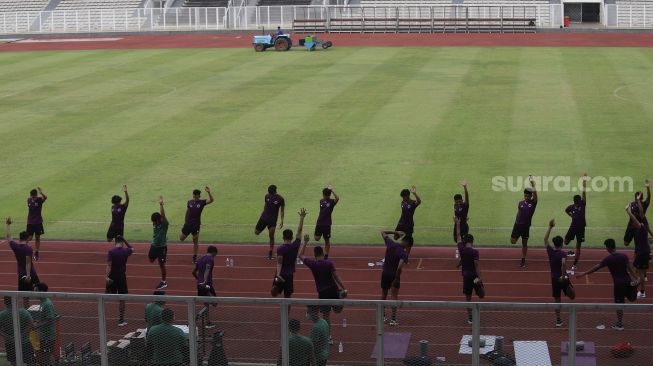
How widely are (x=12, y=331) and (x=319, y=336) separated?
13.1 ft

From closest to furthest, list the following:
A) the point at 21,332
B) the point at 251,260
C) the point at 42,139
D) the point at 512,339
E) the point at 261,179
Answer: the point at 512,339
the point at 21,332
the point at 251,260
the point at 261,179
the point at 42,139

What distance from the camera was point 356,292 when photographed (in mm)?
19531

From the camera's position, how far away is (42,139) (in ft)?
110

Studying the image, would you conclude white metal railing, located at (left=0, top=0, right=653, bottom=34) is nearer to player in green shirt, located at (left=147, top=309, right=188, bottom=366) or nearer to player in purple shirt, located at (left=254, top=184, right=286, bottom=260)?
player in purple shirt, located at (left=254, top=184, right=286, bottom=260)

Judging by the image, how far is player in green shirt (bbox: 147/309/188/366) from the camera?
13211mm

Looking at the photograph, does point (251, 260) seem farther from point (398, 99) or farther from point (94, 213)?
point (398, 99)

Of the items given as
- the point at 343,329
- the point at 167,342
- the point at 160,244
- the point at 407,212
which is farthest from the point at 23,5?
the point at 343,329

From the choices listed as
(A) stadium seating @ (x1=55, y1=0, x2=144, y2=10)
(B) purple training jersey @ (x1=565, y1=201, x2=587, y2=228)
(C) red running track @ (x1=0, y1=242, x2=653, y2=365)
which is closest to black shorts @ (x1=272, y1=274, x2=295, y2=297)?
(C) red running track @ (x1=0, y1=242, x2=653, y2=365)

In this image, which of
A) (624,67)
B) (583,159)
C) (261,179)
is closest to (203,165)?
(261,179)

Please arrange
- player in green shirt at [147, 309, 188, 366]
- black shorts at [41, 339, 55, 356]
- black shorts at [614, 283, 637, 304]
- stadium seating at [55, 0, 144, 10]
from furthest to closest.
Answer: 1. stadium seating at [55, 0, 144, 10]
2. black shorts at [614, 283, 637, 304]
3. black shorts at [41, 339, 55, 356]
4. player in green shirt at [147, 309, 188, 366]

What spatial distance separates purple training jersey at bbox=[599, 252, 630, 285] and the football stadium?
43mm

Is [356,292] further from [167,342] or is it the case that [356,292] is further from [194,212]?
[167,342]

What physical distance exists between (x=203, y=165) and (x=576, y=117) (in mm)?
13235

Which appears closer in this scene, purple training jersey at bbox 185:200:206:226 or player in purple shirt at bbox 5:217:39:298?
player in purple shirt at bbox 5:217:39:298
